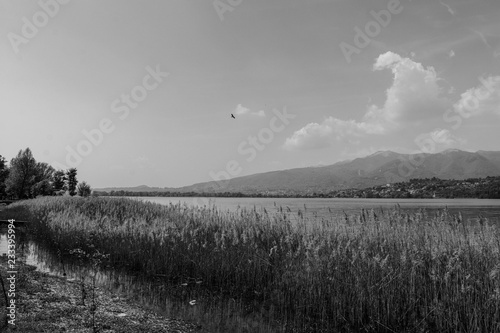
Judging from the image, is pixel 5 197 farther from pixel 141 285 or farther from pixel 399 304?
pixel 399 304

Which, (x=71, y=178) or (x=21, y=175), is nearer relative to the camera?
(x=21, y=175)

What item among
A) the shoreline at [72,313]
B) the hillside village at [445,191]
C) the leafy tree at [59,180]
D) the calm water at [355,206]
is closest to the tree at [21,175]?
the leafy tree at [59,180]

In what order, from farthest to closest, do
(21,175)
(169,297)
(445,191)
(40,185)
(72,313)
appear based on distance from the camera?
1. (445,191)
2. (40,185)
3. (21,175)
4. (169,297)
5. (72,313)

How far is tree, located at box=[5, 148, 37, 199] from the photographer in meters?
52.4

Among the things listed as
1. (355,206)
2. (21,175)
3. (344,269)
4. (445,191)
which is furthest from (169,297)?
(445,191)

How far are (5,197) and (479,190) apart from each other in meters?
145

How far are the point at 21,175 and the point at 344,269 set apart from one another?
60285mm

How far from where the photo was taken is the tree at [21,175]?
172 feet

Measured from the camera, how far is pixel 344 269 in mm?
9109

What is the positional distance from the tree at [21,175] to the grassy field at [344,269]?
48596 millimetres

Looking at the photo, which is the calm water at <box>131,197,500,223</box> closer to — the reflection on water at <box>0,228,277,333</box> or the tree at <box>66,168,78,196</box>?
the reflection on water at <box>0,228,277,333</box>

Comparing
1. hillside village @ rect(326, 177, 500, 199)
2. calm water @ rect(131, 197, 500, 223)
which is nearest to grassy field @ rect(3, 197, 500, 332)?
calm water @ rect(131, 197, 500, 223)

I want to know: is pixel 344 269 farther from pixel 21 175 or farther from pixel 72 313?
pixel 21 175

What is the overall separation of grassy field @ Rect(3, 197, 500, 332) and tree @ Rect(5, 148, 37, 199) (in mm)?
48596
